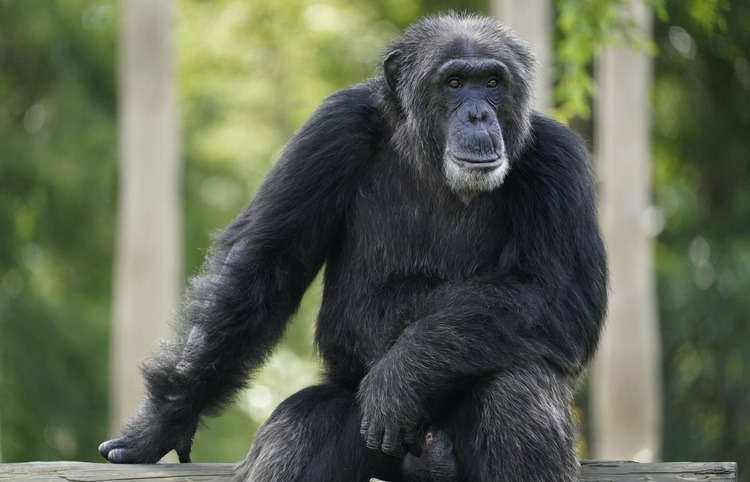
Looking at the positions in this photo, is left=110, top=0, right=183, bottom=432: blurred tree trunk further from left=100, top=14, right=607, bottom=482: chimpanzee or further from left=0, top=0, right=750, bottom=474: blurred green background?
left=100, top=14, right=607, bottom=482: chimpanzee

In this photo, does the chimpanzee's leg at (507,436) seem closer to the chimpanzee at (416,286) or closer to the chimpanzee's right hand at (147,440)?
the chimpanzee at (416,286)

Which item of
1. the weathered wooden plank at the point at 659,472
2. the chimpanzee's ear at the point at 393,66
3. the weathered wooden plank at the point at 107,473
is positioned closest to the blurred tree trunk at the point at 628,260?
the weathered wooden plank at the point at 659,472

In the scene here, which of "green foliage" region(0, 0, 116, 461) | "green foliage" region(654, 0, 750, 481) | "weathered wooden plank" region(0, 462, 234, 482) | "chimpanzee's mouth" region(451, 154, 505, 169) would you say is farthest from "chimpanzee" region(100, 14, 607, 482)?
"green foliage" region(0, 0, 116, 461)

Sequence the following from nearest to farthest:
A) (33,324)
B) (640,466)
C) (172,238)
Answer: (640,466), (172,238), (33,324)

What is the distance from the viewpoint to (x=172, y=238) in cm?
1578

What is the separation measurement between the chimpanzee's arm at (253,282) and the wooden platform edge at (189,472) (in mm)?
178

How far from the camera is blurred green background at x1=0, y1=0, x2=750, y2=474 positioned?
1994 centimetres

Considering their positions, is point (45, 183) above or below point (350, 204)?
above

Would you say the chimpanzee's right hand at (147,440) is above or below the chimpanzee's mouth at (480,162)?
below

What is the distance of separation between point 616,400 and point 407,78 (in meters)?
11.5

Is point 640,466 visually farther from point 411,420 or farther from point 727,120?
point 727,120

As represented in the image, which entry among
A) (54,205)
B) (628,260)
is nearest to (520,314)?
(628,260)

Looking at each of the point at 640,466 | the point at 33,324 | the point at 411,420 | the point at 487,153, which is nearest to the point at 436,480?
the point at 411,420

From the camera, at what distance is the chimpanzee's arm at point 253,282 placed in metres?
5.69
